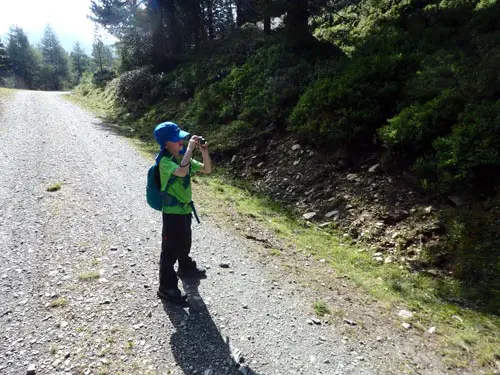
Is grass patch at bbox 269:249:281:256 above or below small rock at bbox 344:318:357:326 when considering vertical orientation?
above

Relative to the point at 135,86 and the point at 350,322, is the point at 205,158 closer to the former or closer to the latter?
the point at 350,322

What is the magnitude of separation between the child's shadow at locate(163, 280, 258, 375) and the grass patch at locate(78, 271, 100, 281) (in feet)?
4.11

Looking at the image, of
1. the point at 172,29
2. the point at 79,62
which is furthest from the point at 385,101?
the point at 79,62

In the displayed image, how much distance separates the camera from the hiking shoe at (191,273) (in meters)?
4.89

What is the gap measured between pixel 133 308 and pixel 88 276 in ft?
3.47

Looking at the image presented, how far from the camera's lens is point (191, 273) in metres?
4.90

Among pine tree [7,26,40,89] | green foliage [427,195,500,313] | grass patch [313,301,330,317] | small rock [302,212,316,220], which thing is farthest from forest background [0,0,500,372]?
pine tree [7,26,40,89]

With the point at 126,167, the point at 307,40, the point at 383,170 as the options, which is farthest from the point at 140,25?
the point at 383,170

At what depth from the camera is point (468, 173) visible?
5832 millimetres

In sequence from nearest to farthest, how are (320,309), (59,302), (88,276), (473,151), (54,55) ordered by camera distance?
(59,302) → (320,309) → (88,276) → (473,151) → (54,55)

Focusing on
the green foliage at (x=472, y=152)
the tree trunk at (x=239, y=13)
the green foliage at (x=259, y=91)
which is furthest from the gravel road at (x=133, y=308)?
the tree trunk at (x=239, y=13)

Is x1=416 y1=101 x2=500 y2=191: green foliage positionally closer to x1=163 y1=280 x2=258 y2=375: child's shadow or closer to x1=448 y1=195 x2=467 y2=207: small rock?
x1=448 y1=195 x2=467 y2=207: small rock

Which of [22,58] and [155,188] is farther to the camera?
[22,58]

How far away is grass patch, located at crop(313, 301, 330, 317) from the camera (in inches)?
171
